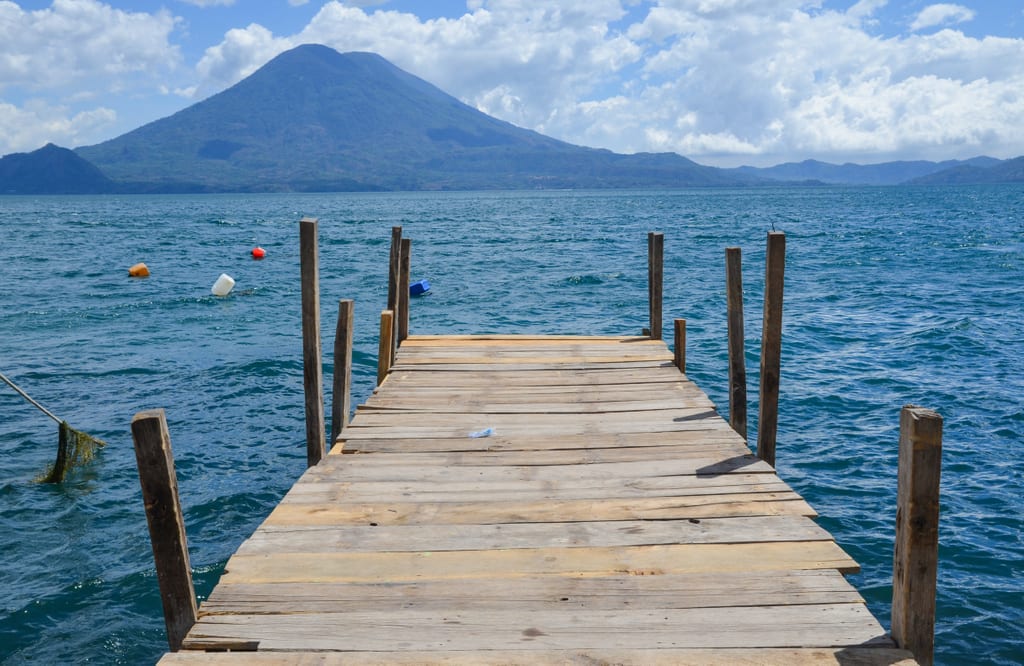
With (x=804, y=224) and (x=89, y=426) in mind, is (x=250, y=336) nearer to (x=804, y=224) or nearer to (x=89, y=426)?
(x=89, y=426)

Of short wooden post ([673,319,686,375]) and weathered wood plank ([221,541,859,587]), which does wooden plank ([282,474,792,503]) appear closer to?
weathered wood plank ([221,541,859,587])

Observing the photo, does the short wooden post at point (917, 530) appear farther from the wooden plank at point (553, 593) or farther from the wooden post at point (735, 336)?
the wooden post at point (735, 336)

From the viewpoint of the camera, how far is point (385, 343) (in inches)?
398

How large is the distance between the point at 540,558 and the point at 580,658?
3.45ft

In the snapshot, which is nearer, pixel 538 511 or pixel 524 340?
pixel 538 511

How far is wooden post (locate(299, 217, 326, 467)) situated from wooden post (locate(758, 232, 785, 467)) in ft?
13.3

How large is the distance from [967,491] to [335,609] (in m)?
8.70

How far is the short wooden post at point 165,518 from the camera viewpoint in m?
4.13

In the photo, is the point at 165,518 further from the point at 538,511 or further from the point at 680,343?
A: the point at 680,343

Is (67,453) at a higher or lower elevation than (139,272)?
lower

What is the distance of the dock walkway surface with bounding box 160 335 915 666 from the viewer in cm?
389

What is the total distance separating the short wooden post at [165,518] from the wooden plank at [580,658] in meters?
0.55

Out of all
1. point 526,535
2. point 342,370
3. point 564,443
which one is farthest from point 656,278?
point 526,535

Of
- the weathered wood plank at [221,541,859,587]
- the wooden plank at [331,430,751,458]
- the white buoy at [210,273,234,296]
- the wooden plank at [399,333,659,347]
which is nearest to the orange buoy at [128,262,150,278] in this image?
the white buoy at [210,273,234,296]
